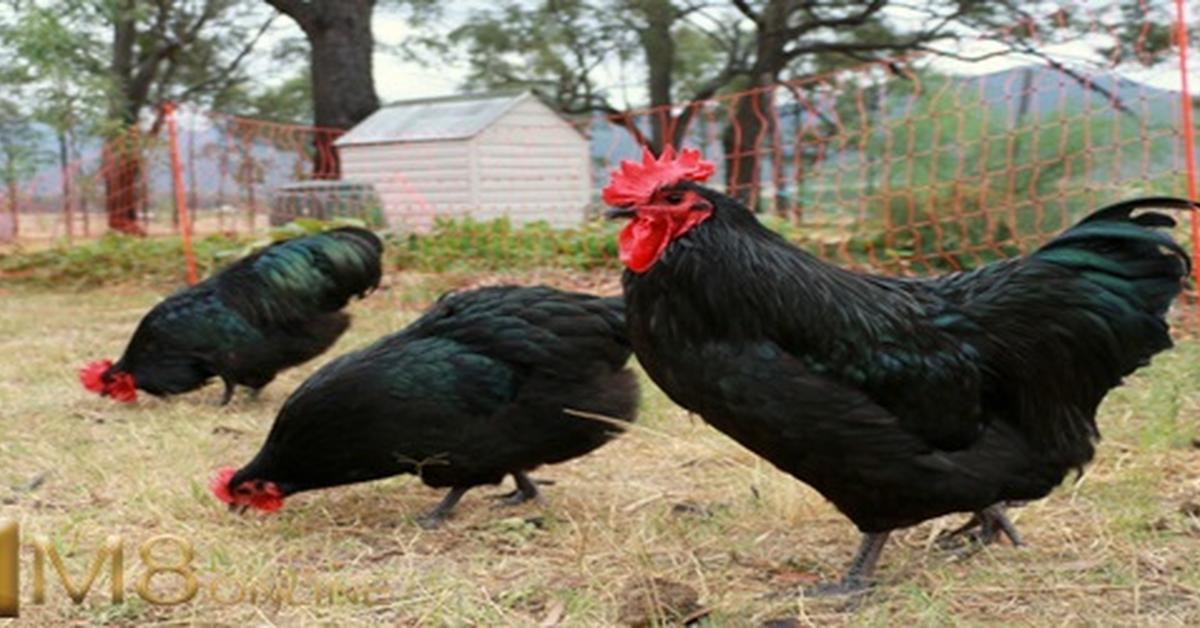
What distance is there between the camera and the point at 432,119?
16.1 metres

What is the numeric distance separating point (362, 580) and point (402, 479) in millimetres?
1500

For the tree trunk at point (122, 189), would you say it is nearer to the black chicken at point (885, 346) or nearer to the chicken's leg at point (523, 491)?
the chicken's leg at point (523, 491)

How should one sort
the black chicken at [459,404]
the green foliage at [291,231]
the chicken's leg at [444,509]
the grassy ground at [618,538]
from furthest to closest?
the green foliage at [291,231] → the chicken's leg at [444,509] → the black chicken at [459,404] → the grassy ground at [618,538]

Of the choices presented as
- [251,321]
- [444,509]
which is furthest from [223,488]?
[251,321]

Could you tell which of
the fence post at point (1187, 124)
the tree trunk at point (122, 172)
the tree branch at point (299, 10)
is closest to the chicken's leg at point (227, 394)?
the fence post at point (1187, 124)

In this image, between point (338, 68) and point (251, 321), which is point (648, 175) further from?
point (338, 68)

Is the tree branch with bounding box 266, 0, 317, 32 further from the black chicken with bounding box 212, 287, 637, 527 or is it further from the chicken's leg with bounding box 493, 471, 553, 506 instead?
the chicken's leg with bounding box 493, 471, 553, 506

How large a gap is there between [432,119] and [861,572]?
1356 centimetres

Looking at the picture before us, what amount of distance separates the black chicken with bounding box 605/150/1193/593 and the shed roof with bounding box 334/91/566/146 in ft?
40.8

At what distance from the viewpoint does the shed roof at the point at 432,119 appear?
15.5m

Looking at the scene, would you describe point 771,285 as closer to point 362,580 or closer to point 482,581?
point 482,581

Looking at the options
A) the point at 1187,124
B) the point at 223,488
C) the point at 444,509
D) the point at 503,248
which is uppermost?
the point at 1187,124

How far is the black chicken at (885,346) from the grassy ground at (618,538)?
0.29 meters
